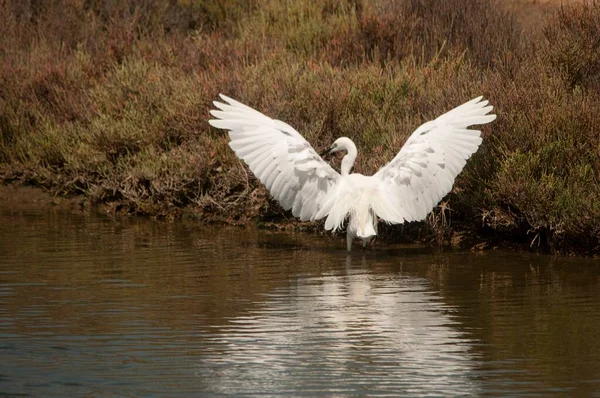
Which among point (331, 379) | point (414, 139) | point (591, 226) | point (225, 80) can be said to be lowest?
point (331, 379)

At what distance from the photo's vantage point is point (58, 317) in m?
6.82

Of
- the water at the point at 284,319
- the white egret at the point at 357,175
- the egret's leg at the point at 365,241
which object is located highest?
the white egret at the point at 357,175

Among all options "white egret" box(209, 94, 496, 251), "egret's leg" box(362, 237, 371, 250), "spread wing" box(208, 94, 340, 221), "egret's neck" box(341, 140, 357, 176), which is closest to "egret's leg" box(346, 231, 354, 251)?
"white egret" box(209, 94, 496, 251)

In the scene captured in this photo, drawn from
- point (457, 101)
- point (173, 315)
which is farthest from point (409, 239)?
point (173, 315)

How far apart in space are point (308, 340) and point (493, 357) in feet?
3.36

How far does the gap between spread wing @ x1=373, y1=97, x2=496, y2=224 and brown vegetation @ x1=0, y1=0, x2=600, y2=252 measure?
0.44 m

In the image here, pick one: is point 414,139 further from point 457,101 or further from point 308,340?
point 308,340

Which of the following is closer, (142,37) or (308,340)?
(308,340)

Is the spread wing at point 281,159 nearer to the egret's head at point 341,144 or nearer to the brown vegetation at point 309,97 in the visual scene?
the egret's head at point 341,144

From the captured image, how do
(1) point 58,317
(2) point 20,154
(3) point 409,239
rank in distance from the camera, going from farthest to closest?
(2) point 20,154 → (3) point 409,239 → (1) point 58,317

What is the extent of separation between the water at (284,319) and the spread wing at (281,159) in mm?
477

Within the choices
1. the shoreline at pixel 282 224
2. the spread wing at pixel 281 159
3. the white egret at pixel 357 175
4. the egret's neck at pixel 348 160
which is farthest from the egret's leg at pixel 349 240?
the shoreline at pixel 282 224

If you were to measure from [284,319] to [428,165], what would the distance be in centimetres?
256

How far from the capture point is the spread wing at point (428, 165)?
29.2 ft
